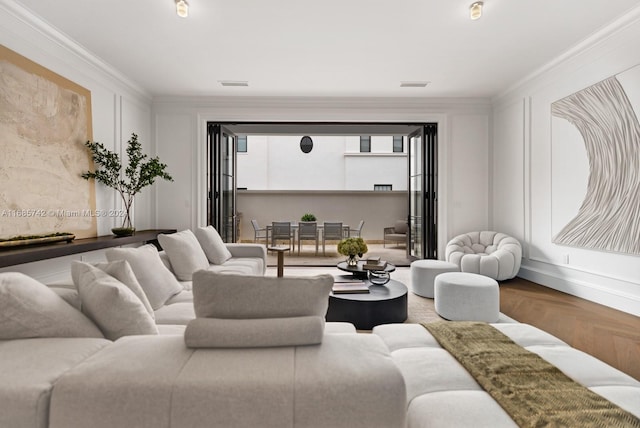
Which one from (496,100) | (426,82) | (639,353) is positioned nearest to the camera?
(639,353)

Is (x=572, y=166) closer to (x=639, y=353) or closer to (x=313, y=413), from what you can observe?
(x=639, y=353)

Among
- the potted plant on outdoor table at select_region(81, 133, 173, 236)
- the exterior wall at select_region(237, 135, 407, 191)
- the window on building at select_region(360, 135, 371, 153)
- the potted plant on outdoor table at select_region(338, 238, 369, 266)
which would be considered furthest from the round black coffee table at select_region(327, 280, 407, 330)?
the window on building at select_region(360, 135, 371, 153)

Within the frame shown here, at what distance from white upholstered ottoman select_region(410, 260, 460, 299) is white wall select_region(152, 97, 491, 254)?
69.7 inches

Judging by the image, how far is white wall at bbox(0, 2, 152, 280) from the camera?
3.07m

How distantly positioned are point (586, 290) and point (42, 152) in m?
5.78

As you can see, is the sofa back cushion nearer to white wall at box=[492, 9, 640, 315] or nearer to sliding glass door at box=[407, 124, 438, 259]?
white wall at box=[492, 9, 640, 315]

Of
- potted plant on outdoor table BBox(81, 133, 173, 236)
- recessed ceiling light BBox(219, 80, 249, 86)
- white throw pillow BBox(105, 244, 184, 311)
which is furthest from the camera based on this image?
recessed ceiling light BBox(219, 80, 249, 86)

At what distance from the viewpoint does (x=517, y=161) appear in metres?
4.94

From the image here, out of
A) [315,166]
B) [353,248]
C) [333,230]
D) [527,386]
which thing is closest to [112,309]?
[527,386]

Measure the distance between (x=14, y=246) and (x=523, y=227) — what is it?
5.71 meters

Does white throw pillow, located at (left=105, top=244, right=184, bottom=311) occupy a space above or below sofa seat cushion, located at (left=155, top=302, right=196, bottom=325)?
above

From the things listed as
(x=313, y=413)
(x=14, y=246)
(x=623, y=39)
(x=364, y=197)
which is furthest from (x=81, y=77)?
(x=364, y=197)

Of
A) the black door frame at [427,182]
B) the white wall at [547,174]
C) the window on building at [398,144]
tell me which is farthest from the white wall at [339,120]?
the window on building at [398,144]

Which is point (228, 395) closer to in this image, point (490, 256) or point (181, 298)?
point (181, 298)
